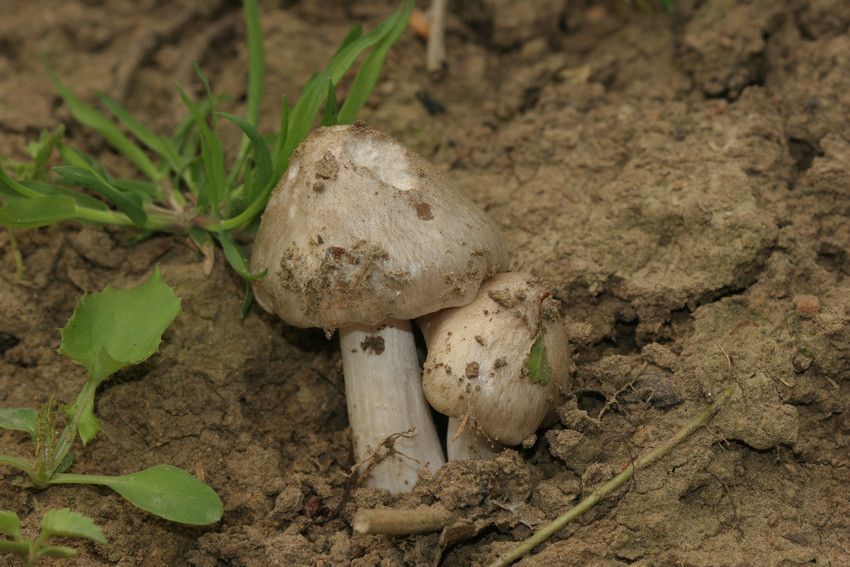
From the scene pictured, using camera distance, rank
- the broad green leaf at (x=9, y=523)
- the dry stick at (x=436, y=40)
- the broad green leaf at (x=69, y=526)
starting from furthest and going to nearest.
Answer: the dry stick at (x=436, y=40), the broad green leaf at (x=9, y=523), the broad green leaf at (x=69, y=526)

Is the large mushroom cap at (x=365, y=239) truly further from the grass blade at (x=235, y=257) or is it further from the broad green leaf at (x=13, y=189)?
the broad green leaf at (x=13, y=189)

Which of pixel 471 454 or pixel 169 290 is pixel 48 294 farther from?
pixel 471 454

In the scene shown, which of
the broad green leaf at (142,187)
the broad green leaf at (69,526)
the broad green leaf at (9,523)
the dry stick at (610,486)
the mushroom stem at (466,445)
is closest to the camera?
the broad green leaf at (69,526)

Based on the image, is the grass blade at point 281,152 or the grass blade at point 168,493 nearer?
the grass blade at point 168,493

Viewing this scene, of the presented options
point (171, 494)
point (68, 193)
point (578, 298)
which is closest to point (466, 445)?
point (578, 298)

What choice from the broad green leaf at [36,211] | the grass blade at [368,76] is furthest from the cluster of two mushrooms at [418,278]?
the broad green leaf at [36,211]

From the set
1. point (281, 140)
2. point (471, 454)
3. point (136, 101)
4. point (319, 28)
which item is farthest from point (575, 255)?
point (136, 101)
